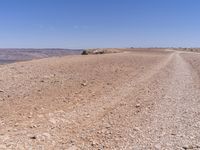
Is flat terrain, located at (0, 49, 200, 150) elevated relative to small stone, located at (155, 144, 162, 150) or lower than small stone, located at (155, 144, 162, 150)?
elevated

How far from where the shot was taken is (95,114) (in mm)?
7820

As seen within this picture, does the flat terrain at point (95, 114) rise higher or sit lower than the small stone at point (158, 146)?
higher

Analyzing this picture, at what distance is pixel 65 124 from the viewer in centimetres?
692

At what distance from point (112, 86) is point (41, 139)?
646 centimetres

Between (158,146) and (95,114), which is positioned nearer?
(158,146)

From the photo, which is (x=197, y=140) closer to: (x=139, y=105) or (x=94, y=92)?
(x=139, y=105)

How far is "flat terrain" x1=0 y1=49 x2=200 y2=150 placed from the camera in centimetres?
583

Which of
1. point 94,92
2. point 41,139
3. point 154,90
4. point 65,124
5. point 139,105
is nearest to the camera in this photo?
point 41,139

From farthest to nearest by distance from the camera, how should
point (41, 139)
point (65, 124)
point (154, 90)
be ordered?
point (154, 90), point (65, 124), point (41, 139)

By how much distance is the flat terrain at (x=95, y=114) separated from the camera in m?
5.83

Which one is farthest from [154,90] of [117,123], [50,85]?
[117,123]

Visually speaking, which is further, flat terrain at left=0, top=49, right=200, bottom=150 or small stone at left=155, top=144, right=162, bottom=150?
flat terrain at left=0, top=49, right=200, bottom=150

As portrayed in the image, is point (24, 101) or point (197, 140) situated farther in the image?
point (24, 101)

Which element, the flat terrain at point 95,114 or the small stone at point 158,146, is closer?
the small stone at point 158,146
